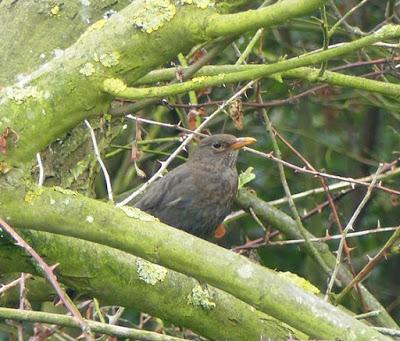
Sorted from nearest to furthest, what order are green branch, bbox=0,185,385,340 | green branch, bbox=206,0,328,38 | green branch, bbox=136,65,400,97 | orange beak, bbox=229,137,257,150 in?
green branch, bbox=206,0,328,38 → green branch, bbox=0,185,385,340 → green branch, bbox=136,65,400,97 → orange beak, bbox=229,137,257,150

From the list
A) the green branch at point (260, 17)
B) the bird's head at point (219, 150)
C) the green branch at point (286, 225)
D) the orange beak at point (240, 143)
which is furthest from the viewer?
the bird's head at point (219, 150)

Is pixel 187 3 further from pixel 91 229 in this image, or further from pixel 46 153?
pixel 46 153

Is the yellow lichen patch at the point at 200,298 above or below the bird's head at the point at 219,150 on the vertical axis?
above

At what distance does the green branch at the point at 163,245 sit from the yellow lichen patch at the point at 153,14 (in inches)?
17.0

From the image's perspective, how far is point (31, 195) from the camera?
2.62m

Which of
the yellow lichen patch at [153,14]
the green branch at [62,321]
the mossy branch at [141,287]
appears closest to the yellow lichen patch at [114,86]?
the yellow lichen patch at [153,14]

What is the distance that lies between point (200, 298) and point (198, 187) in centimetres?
310

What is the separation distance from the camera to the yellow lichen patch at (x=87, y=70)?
8.75 ft

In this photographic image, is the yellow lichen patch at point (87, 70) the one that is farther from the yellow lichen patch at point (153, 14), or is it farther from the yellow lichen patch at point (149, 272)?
the yellow lichen patch at point (149, 272)

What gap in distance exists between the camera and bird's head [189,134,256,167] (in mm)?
5949

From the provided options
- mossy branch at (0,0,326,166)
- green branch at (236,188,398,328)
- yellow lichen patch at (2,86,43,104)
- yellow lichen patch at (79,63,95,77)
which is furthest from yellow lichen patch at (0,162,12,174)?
green branch at (236,188,398,328)

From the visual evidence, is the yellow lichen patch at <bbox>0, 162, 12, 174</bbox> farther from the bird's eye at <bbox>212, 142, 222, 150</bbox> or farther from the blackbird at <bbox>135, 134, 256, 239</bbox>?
the bird's eye at <bbox>212, 142, 222, 150</bbox>

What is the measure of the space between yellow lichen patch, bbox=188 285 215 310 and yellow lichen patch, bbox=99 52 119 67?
64cm

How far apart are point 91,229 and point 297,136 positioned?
428cm
